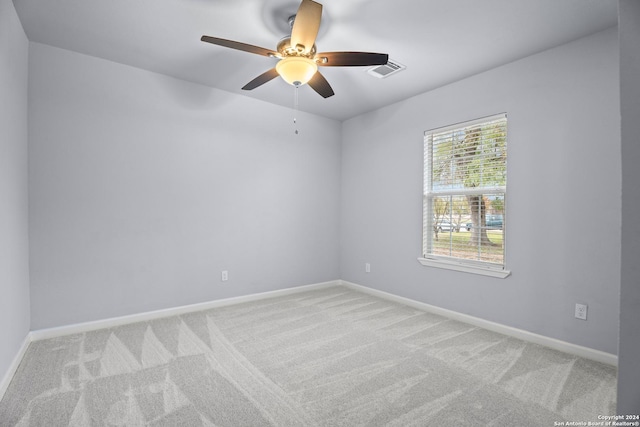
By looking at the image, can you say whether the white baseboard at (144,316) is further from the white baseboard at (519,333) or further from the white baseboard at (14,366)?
the white baseboard at (519,333)

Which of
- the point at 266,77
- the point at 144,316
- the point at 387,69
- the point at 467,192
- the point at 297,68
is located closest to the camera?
the point at 297,68

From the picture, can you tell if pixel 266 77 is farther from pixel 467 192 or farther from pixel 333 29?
pixel 467 192

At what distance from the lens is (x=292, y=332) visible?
2.89 m

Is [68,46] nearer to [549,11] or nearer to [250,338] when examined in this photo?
[250,338]

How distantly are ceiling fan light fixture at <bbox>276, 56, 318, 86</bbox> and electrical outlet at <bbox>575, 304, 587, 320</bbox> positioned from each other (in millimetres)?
2830

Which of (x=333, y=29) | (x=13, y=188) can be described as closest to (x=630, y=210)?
(x=333, y=29)

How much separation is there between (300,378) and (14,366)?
202 centimetres

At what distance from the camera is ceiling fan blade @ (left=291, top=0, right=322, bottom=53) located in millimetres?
1768

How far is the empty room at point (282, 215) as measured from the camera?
187 cm

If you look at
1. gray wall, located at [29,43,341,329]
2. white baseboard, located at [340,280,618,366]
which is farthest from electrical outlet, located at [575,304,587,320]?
gray wall, located at [29,43,341,329]

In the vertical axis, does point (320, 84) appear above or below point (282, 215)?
above

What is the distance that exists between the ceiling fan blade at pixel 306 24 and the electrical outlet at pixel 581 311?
292cm

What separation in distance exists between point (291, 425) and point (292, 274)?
2.65m

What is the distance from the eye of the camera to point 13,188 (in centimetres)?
221
